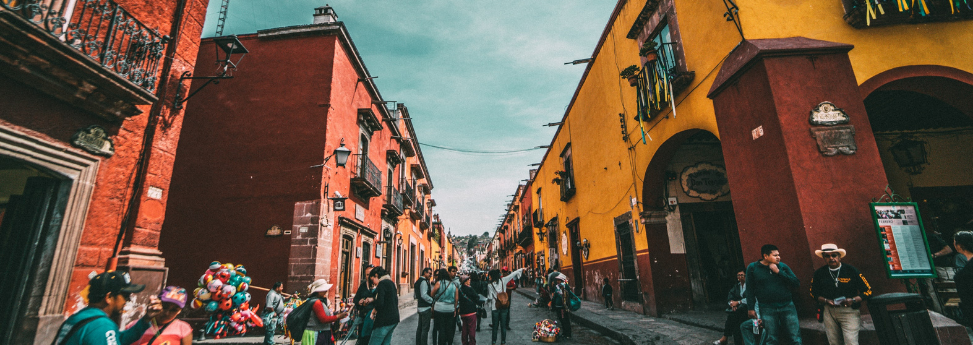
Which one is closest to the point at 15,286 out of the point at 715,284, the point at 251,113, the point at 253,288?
the point at 253,288

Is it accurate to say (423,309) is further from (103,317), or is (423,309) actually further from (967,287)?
(967,287)

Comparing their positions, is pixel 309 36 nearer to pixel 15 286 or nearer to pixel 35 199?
pixel 35 199

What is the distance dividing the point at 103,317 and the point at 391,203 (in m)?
12.8

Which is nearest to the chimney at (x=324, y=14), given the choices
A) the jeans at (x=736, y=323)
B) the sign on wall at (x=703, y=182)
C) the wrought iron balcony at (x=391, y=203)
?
the wrought iron balcony at (x=391, y=203)

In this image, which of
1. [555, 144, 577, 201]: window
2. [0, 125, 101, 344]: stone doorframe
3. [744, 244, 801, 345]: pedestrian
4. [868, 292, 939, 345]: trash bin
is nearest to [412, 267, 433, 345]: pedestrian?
[0, 125, 101, 344]: stone doorframe

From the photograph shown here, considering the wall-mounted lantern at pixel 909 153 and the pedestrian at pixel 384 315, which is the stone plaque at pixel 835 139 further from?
the pedestrian at pixel 384 315

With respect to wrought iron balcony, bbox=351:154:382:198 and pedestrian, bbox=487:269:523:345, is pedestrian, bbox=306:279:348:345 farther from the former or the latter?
wrought iron balcony, bbox=351:154:382:198

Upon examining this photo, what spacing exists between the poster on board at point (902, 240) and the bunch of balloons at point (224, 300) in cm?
822

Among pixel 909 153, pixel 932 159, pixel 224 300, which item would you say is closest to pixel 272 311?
pixel 224 300

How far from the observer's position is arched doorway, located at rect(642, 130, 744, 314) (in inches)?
328

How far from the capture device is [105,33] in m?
4.47

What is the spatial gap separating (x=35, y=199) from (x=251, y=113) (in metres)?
6.38

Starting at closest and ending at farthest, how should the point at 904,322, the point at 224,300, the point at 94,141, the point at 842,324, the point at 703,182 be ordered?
1. the point at 904,322
2. the point at 842,324
3. the point at 94,141
4. the point at 224,300
5. the point at 703,182

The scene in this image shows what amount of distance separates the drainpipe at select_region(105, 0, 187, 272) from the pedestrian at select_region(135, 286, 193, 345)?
3059 mm
